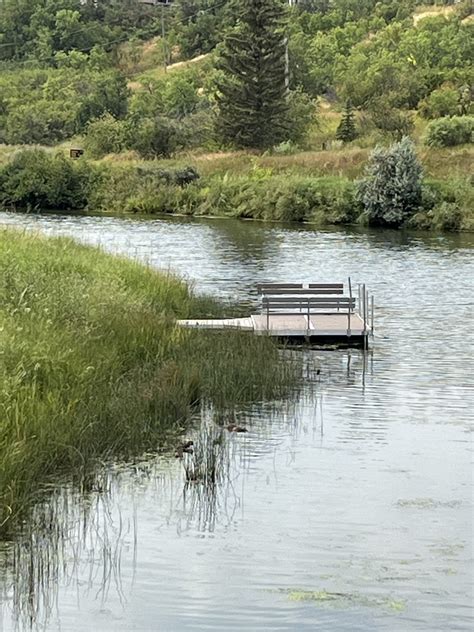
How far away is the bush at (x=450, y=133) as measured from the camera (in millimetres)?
59781

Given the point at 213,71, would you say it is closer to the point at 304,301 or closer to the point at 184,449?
the point at 304,301

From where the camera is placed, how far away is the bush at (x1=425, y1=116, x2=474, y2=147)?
59.8 metres

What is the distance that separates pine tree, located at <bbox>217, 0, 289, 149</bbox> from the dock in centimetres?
4792

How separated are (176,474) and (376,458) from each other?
7.06ft

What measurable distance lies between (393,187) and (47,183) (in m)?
20.8

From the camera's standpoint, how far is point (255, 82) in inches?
2751

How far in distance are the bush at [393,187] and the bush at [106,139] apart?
25345mm

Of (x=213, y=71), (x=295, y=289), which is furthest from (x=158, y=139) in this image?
(x=295, y=289)

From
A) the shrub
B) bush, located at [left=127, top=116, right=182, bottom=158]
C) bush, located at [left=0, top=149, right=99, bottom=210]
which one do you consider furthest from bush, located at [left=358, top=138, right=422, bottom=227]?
bush, located at [left=127, top=116, right=182, bottom=158]

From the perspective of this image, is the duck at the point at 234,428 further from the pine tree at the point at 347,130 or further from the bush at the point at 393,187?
the pine tree at the point at 347,130

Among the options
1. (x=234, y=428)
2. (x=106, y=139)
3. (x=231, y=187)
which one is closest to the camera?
(x=234, y=428)

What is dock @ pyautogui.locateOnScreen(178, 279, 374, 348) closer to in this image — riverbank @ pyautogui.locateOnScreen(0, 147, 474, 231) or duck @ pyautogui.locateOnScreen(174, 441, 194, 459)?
duck @ pyautogui.locateOnScreen(174, 441, 194, 459)

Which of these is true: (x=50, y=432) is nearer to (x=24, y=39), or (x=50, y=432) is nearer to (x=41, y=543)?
(x=41, y=543)

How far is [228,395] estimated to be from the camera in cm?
1481
